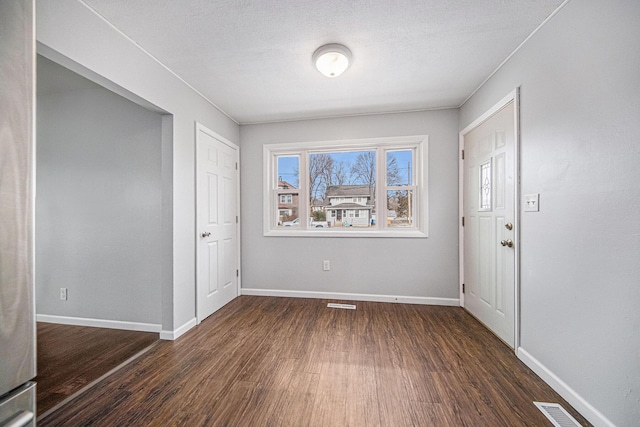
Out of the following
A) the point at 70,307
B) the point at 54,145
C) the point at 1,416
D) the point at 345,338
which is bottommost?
the point at 345,338

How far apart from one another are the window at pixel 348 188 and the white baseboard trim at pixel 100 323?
5.46 ft

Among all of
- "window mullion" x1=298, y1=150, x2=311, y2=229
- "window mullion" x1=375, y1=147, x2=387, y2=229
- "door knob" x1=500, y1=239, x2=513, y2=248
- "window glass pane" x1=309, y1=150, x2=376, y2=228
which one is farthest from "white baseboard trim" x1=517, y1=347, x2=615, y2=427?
"window mullion" x1=298, y1=150, x2=311, y2=229

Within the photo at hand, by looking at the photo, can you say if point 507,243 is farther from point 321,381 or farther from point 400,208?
point 321,381

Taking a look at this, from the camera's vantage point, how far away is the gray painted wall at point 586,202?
124 centimetres

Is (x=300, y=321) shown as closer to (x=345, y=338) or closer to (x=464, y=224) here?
(x=345, y=338)

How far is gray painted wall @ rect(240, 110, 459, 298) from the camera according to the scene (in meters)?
3.20

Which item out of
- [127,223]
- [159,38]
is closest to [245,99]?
[159,38]

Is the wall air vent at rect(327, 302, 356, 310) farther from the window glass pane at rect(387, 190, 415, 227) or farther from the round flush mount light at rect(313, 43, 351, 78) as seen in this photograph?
the round flush mount light at rect(313, 43, 351, 78)

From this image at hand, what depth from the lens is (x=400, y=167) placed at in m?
3.42

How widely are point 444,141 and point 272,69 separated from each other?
7.18 ft

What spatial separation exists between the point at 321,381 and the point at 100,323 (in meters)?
2.43

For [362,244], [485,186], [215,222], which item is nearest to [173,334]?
[215,222]

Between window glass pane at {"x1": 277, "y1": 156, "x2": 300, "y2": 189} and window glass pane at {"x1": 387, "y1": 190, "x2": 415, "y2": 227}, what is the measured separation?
130cm

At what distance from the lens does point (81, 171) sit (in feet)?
8.80
